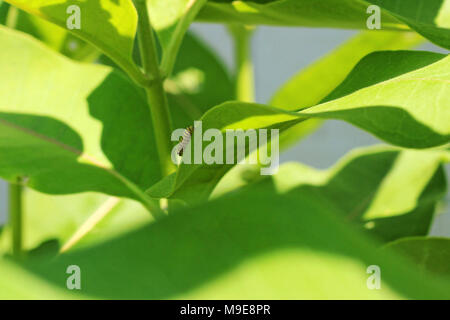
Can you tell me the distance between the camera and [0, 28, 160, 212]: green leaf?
572 mm

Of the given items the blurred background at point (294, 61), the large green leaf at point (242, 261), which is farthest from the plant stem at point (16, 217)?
the blurred background at point (294, 61)

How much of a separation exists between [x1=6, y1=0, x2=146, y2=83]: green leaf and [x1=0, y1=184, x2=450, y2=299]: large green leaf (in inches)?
12.5

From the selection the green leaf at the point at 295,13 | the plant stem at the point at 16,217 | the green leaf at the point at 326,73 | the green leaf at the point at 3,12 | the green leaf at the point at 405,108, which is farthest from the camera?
the green leaf at the point at 326,73

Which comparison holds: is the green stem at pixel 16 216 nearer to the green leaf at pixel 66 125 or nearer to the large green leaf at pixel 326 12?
the green leaf at pixel 66 125

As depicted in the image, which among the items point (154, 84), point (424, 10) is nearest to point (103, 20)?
point (154, 84)

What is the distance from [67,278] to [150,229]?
0.03 m

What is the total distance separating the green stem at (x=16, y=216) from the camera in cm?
80

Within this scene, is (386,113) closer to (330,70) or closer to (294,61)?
(330,70)

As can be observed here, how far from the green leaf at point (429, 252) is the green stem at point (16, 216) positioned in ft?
1.53

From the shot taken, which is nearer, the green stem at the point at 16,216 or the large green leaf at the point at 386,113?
the large green leaf at the point at 386,113

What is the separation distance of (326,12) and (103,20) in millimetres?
189

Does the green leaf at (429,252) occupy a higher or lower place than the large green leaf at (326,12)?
lower

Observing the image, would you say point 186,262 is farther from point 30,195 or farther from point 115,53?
point 30,195

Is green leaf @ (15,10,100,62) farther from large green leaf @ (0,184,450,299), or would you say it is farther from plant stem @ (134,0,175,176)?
large green leaf @ (0,184,450,299)
